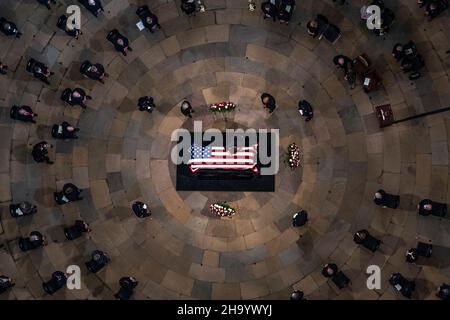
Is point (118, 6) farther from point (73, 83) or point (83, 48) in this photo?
point (73, 83)

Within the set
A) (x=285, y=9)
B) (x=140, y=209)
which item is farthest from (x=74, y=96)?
(x=285, y=9)

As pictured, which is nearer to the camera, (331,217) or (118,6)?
(331,217)

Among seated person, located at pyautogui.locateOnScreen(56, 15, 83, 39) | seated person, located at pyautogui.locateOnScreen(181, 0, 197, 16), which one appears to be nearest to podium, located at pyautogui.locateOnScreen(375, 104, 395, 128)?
seated person, located at pyautogui.locateOnScreen(181, 0, 197, 16)

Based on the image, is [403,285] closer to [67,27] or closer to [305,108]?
[305,108]

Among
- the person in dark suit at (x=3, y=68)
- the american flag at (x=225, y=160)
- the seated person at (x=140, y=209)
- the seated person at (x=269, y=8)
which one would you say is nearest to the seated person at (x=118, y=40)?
the person in dark suit at (x=3, y=68)
